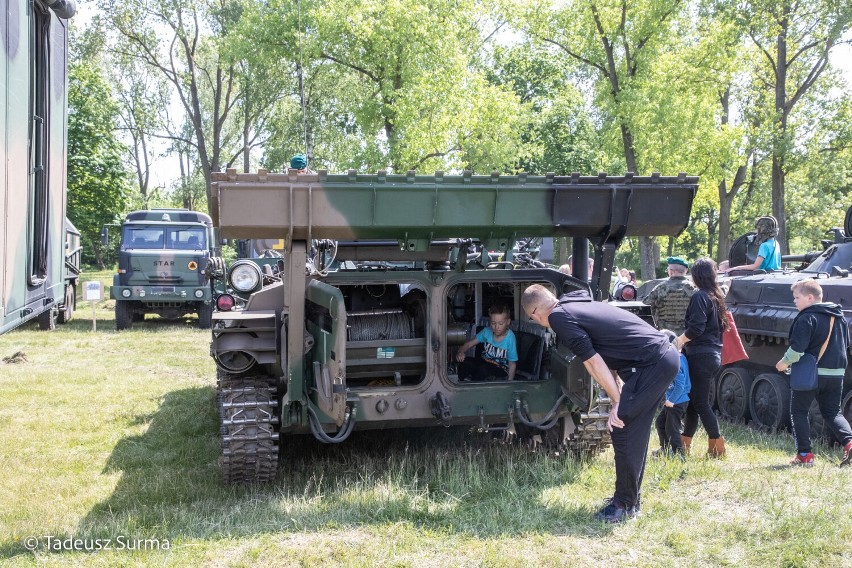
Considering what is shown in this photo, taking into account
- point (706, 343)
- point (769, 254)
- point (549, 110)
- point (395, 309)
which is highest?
point (549, 110)

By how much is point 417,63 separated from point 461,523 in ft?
68.4

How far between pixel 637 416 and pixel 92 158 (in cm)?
2938

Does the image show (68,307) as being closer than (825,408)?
No

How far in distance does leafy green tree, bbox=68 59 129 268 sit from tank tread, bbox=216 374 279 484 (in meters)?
26.8

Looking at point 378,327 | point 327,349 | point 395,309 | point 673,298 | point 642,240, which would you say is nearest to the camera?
point 327,349

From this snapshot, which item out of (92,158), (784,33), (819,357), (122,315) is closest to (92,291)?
(122,315)

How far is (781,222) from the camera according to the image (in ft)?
75.8

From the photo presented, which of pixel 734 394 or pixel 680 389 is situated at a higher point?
pixel 680 389

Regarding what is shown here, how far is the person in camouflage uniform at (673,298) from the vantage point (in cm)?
842

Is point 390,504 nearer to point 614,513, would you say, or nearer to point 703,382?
point 614,513

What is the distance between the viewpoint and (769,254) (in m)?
9.70

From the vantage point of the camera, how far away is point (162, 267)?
56.4 ft

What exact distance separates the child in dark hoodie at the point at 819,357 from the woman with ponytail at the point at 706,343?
1.73 ft

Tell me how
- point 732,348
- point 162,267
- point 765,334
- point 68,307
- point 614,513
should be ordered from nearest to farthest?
point 614,513
point 732,348
point 765,334
point 162,267
point 68,307
